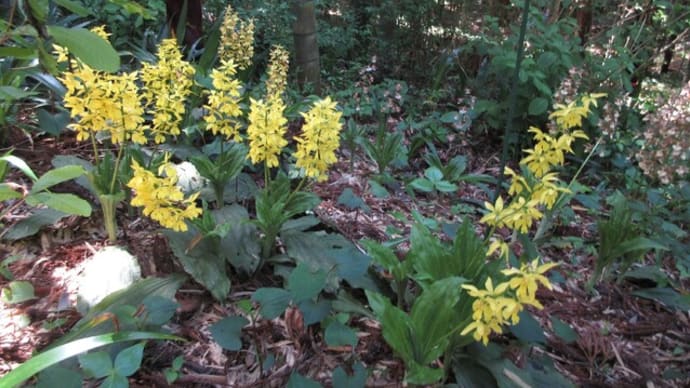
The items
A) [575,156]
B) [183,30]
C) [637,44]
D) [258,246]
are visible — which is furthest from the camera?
[637,44]

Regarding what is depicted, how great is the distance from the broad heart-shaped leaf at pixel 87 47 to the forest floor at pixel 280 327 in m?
1.23

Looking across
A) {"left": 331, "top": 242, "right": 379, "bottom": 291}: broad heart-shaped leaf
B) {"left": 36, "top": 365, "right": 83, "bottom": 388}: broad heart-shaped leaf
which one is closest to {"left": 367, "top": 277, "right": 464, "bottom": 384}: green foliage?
{"left": 331, "top": 242, "right": 379, "bottom": 291}: broad heart-shaped leaf

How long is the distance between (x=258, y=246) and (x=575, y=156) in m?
2.69

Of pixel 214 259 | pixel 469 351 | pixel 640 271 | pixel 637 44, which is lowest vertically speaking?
pixel 640 271

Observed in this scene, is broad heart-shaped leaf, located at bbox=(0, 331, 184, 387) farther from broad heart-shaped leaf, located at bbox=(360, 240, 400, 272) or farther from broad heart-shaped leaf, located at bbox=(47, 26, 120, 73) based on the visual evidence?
broad heart-shaped leaf, located at bbox=(360, 240, 400, 272)

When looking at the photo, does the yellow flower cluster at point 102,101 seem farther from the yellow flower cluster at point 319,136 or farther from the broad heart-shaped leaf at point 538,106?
the broad heart-shaped leaf at point 538,106

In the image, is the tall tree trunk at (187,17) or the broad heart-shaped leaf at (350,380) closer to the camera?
the broad heart-shaped leaf at (350,380)

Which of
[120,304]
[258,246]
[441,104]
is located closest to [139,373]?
[120,304]

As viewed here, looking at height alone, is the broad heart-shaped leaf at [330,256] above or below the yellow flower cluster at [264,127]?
below

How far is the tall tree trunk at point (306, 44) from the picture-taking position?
4262 mm

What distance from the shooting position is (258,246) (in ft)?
6.78

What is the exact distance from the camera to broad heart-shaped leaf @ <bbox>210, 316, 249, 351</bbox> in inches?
61.2

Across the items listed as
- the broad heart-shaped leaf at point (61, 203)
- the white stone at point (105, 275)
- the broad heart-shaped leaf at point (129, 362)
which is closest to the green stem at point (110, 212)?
the white stone at point (105, 275)

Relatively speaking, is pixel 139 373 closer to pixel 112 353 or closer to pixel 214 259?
pixel 112 353
